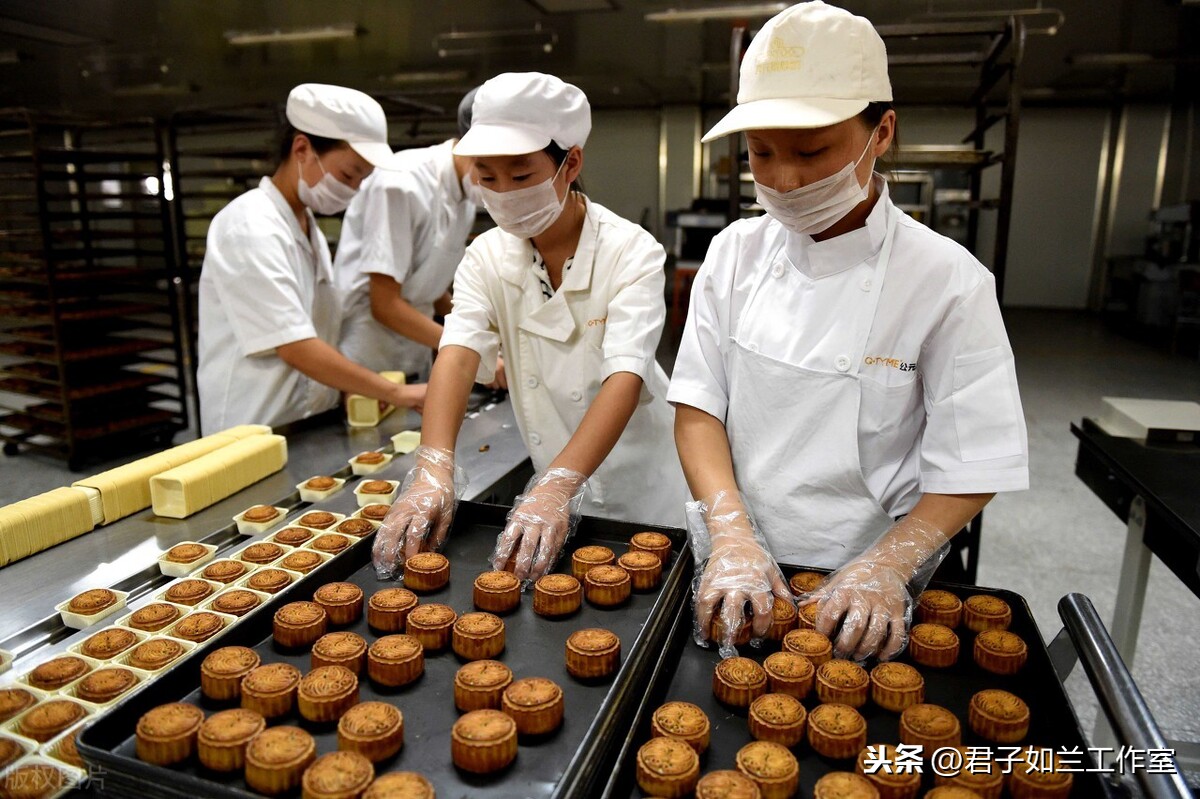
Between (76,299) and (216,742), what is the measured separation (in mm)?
4175

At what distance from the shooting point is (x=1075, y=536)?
3.85 metres

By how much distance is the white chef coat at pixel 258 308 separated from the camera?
221 cm

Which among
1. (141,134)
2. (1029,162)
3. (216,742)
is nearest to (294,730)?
(216,742)

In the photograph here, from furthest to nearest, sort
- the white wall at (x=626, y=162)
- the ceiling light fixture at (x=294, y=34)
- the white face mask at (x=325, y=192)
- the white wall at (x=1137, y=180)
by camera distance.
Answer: the white wall at (x=626, y=162) → the white wall at (x=1137, y=180) → the ceiling light fixture at (x=294, y=34) → the white face mask at (x=325, y=192)

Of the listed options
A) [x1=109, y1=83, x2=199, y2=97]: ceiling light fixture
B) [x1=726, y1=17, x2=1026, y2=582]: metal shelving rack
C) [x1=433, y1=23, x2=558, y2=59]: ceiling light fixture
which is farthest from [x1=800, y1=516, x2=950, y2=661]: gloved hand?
[x1=109, y1=83, x2=199, y2=97]: ceiling light fixture

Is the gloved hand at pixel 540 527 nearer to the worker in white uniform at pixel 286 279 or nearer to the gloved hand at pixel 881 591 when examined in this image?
the gloved hand at pixel 881 591

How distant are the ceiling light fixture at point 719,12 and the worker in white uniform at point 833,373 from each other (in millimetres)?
4735

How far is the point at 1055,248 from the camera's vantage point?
1104 cm

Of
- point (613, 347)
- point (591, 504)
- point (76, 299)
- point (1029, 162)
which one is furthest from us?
point (1029, 162)

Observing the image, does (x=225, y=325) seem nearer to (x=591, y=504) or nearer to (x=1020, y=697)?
(x=591, y=504)

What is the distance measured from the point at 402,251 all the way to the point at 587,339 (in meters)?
1.24

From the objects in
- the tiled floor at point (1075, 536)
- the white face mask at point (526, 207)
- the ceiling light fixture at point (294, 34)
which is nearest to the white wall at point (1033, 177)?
the tiled floor at point (1075, 536)

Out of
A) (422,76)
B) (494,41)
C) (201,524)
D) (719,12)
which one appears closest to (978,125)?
(201,524)

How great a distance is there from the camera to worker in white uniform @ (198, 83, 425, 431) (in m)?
2.21
